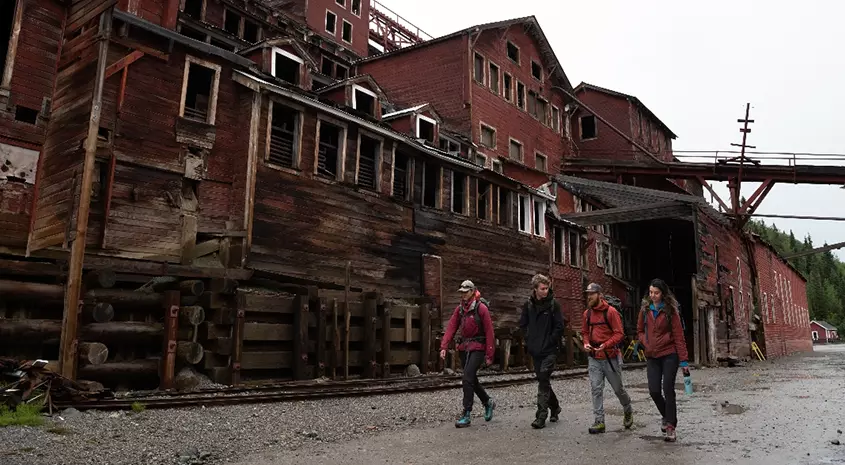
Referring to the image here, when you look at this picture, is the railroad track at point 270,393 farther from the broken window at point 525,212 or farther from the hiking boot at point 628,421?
the broken window at point 525,212

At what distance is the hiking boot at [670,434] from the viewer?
6.31 m

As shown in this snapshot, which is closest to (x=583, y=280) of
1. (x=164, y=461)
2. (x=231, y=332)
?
(x=231, y=332)

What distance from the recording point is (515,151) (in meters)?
30.5

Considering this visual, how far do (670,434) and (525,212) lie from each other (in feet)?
68.3

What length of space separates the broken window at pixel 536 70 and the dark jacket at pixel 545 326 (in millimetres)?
27849

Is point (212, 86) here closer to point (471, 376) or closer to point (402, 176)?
point (402, 176)

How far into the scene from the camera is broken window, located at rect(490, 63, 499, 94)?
97.1ft

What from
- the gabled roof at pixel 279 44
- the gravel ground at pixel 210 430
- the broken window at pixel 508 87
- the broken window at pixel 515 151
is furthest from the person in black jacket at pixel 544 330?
the broken window at pixel 508 87

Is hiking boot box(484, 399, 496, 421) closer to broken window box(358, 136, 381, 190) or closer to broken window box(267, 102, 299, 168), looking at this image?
broken window box(267, 102, 299, 168)

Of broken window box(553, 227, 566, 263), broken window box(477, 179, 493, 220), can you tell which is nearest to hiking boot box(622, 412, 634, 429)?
broken window box(477, 179, 493, 220)

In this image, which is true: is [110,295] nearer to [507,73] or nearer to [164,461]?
[164,461]

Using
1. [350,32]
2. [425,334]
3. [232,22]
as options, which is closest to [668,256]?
[350,32]

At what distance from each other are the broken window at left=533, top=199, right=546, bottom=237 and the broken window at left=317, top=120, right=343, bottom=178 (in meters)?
12.3

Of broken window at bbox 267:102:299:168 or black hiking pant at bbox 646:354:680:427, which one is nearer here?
black hiking pant at bbox 646:354:680:427
